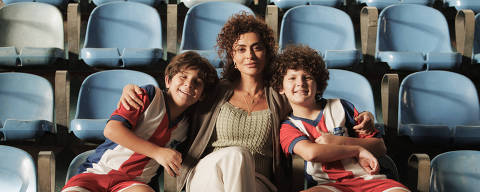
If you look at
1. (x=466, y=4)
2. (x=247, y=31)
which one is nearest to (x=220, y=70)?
(x=247, y=31)

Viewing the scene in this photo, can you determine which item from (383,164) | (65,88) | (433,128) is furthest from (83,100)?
(433,128)

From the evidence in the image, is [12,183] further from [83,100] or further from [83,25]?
[83,25]

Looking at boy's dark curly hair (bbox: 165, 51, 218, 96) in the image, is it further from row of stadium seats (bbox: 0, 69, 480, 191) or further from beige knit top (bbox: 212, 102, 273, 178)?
row of stadium seats (bbox: 0, 69, 480, 191)

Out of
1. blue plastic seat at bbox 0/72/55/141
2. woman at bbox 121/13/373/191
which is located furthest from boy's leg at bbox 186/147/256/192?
blue plastic seat at bbox 0/72/55/141

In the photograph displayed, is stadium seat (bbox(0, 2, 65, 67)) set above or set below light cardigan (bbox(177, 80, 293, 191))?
above

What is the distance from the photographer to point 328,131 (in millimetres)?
846

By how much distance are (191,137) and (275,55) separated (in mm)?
219

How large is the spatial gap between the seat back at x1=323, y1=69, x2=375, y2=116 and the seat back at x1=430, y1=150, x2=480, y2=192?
8.9 inches

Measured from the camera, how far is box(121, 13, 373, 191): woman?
2.78 ft

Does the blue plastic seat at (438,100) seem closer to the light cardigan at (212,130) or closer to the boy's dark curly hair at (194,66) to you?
the light cardigan at (212,130)

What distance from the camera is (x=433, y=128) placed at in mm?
1047

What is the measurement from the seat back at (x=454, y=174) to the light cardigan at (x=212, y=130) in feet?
0.87

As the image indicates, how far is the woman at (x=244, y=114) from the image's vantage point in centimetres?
85

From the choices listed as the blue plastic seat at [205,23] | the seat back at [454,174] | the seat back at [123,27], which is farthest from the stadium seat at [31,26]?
the seat back at [454,174]
